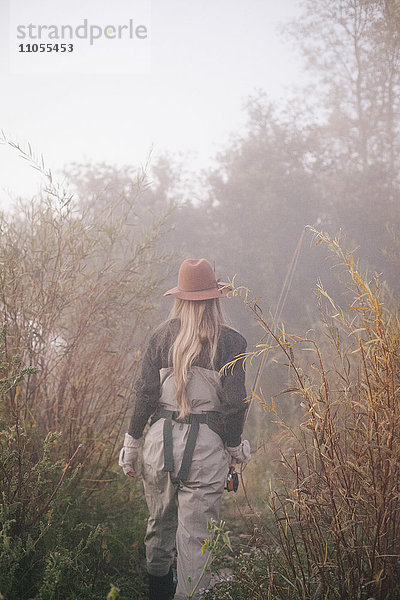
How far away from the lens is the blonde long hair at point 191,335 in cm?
263

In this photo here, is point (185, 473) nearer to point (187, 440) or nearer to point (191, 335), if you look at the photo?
point (187, 440)

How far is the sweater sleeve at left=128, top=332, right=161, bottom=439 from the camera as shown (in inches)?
108

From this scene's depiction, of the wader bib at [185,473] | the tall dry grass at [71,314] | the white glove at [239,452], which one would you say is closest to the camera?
the wader bib at [185,473]

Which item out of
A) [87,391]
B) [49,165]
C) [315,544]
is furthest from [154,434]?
[49,165]

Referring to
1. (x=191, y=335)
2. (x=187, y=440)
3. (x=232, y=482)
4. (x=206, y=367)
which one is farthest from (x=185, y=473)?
(x=191, y=335)

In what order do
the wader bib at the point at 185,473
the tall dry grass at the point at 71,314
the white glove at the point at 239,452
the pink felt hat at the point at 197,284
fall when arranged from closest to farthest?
the wader bib at the point at 185,473 < the white glove at the point at 239,452 < the pink felt hat at the point at 197,284 < the tall dry grass at the point at 71,314

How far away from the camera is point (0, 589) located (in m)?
1.96

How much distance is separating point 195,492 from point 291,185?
619cm

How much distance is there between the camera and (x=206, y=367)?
2676 millimetres

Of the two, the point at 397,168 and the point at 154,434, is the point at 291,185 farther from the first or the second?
the point at 154,434

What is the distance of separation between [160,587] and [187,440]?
901mm

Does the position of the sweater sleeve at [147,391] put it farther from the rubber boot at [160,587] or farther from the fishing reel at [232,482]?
the rubber boot at [160,587]

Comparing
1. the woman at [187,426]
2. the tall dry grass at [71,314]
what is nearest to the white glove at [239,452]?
the woman at [187,426]

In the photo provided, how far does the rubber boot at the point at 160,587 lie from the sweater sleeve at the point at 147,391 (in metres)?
0.79
